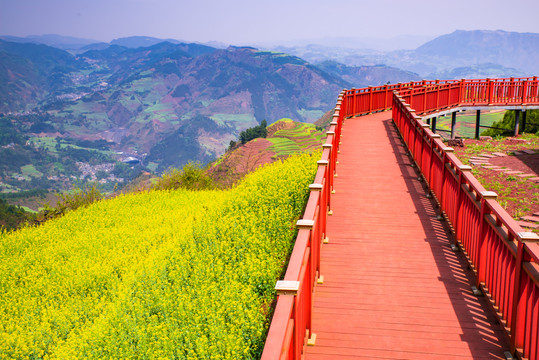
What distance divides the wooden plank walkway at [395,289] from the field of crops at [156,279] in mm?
1099

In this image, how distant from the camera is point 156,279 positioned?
8.62 meters

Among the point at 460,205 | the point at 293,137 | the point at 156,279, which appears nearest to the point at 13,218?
the point at 156,279

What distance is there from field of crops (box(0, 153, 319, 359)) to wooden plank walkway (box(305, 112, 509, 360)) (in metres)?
1.10

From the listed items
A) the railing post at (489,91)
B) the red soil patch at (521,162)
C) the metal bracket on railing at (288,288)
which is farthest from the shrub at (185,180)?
the metal bracket on railing at (288,288)

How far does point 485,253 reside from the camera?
5441 mm

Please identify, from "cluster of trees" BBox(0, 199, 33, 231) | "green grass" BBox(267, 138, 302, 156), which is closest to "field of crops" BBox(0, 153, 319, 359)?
"cluster of trees" BBox(0, 199, 33, 231)

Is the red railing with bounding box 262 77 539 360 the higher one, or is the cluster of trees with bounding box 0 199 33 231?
the red railing with bounding box 262 77 539 360

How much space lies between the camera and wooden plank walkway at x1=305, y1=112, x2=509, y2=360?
462 centimetres

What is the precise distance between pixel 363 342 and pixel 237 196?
8.41 meters

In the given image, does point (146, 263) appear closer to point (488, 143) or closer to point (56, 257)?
point (56, 257)

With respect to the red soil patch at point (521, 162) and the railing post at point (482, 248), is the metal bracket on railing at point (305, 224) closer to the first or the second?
the railing post at point (482, 248)

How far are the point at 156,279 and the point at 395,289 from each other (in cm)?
464

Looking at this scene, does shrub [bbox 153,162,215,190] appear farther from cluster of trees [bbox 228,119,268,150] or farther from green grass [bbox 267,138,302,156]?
cluster of trees [bbox 228,119,268,150]

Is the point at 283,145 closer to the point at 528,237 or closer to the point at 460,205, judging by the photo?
the point at 460,205
